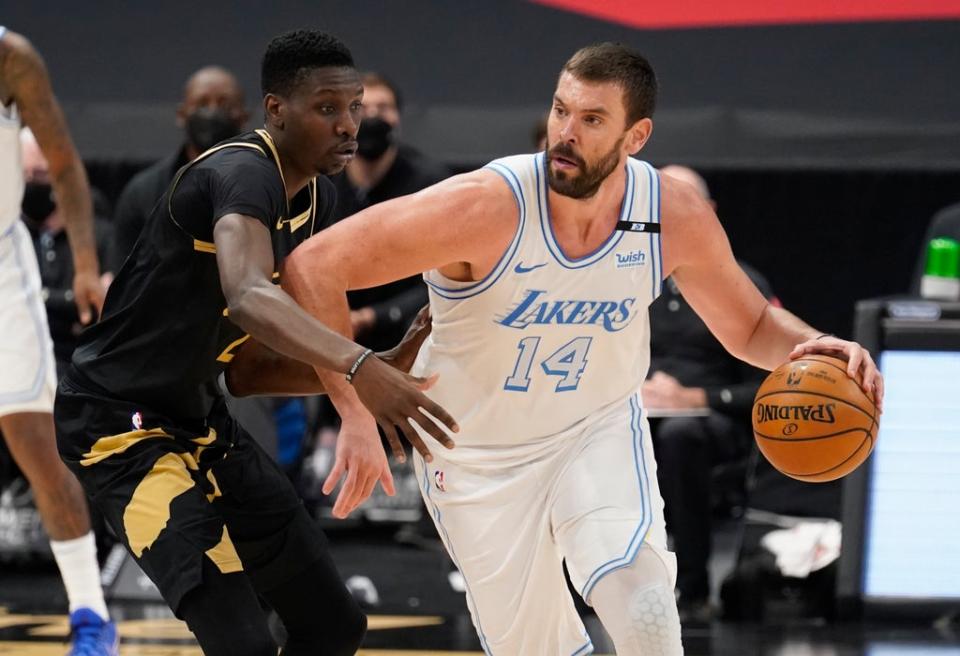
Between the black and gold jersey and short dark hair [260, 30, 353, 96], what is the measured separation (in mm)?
146

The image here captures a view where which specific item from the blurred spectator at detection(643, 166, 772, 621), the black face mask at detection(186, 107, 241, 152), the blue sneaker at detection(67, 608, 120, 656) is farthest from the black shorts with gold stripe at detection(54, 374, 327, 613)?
the black face mask at detection(186, 107, 241, 152)

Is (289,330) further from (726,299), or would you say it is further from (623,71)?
(726,299)

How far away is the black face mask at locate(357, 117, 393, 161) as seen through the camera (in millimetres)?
6855

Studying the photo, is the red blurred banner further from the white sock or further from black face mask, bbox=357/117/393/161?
the white sock

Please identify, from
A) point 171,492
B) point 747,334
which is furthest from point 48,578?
point 747,334

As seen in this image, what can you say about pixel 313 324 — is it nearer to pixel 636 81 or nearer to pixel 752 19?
pixel 636 81

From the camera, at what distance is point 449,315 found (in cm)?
388

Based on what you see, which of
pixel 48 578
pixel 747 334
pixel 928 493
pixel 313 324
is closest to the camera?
pixel 313 324

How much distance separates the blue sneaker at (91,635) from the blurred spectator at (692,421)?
2.14 meters

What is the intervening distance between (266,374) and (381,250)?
0.55 m

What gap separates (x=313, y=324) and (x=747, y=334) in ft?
4.33

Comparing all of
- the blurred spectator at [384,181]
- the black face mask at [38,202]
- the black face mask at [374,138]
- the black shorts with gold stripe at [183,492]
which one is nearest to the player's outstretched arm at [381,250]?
→ the black shorts with gold stripe at [183,492]

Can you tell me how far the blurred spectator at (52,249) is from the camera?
22.7ft

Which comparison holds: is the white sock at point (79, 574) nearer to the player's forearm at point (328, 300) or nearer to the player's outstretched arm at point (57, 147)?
the player's outstretched arm at point (57, 147)
